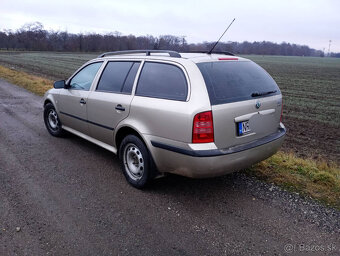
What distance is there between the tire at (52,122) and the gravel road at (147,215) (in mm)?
1244

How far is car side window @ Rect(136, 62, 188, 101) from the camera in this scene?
3.24 metres

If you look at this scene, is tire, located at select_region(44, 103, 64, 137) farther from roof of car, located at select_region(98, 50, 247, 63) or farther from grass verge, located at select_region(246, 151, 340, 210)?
grass verge, located at select_region(246, 151, 340, 210)

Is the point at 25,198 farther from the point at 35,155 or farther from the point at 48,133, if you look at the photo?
the point at 48,133

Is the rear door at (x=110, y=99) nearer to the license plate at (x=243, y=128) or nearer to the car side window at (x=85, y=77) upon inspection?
the car side window at (x=85, y=77)

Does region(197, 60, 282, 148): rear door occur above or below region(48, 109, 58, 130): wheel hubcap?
above

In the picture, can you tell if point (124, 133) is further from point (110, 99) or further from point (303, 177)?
point (303, 177)

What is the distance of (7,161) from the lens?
4547mm

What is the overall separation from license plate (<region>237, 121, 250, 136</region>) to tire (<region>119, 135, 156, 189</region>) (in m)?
1.10

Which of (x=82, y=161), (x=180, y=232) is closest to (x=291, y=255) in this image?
(x=180, y=232)

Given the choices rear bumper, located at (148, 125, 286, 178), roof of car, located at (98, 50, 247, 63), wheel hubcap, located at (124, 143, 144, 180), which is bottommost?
wheel hubcap, located at (124, 143, 144, 180)

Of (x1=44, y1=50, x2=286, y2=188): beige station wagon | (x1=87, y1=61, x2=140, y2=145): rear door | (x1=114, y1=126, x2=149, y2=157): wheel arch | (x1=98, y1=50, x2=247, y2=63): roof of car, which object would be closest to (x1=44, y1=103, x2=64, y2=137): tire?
(x1=87, y1=61, x2=140, y2=145): rear door

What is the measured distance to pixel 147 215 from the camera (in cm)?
315

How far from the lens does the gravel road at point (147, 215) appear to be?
2.65 meters

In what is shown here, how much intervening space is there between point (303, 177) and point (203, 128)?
6.52 feet
